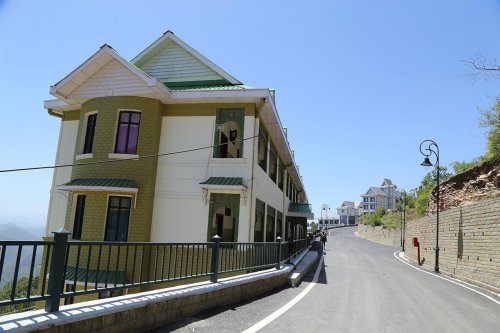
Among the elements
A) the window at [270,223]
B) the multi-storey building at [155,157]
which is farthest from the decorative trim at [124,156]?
the window at [270,223]

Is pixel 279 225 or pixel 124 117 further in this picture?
pixel 279 225

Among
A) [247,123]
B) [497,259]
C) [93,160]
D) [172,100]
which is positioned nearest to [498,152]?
[497,259]

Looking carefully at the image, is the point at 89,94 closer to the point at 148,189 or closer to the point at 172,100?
the point at 172,100

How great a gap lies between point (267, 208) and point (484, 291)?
916cm

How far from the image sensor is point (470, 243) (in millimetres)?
15008

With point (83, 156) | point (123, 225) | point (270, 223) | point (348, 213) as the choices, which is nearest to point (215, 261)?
point (123, 225)

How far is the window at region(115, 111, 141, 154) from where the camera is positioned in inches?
576

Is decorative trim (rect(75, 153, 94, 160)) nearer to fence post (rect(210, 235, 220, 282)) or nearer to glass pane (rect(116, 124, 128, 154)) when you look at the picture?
glass pane (rect(116, 124, 128, 154))

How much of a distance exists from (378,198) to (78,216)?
130 m

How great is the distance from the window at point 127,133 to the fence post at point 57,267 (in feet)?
33.3

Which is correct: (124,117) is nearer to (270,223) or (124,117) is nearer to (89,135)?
(89,135)

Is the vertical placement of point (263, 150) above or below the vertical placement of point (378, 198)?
below

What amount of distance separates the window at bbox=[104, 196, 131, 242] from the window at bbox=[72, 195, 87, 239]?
4.46 feet

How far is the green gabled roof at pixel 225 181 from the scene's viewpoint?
44.4ft
